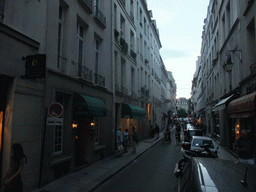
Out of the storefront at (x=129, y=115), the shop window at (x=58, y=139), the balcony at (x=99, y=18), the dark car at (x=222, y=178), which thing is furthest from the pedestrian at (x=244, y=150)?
the storefront at (x=129, y=115)

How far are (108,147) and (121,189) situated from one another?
585 cm

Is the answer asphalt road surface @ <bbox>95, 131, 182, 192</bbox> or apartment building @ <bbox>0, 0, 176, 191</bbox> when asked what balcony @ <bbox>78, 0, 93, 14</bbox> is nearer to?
apartment building @ <bbox>0, 0, 176, 191</bbox>

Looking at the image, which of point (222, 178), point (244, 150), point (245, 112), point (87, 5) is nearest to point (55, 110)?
point (222, 178)

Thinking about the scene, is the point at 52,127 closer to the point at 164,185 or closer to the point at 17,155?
the point at 17,155

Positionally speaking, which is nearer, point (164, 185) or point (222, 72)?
point (164, 185)

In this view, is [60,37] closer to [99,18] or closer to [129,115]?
[99,18]

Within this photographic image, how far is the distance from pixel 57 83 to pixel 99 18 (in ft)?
19.5

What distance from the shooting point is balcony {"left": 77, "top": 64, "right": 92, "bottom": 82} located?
9.80 metres

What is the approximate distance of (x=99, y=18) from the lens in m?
12.0

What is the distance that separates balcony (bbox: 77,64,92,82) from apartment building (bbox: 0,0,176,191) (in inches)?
1.9

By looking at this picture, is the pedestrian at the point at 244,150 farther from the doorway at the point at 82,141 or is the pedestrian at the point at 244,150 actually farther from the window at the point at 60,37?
the window at the point at 60,37

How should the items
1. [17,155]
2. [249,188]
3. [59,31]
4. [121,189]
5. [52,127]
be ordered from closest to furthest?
1. [249,188]
2. [17,155]
3. [121,189]
4. [52,127]
5. [59,31]

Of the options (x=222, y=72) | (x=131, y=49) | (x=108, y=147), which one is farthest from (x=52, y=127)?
(x=222, y=72)

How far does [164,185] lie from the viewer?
7.02 m
